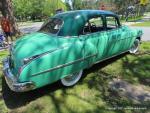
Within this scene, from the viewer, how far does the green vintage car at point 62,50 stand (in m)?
3.86

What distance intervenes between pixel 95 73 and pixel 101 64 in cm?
73

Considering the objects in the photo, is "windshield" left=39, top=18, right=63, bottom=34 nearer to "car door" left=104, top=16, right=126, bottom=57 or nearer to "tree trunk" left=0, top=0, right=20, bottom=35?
"car door" left=104, top=16, right=126, bottom=57

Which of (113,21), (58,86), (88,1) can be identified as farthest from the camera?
(88,1)

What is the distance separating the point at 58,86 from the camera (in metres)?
4.87

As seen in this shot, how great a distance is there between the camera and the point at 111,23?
6.11 m

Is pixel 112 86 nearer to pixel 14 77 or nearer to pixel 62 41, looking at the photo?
pixel 62 41

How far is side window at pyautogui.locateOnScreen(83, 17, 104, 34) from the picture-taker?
199 inches

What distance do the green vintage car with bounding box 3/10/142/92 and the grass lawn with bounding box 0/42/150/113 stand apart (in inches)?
15.3

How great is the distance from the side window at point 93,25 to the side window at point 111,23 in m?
0.28

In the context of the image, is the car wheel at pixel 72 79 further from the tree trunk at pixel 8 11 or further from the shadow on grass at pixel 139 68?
the tree trunk at pixel 8 11

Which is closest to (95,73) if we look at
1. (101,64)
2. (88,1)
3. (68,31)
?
(101,64)

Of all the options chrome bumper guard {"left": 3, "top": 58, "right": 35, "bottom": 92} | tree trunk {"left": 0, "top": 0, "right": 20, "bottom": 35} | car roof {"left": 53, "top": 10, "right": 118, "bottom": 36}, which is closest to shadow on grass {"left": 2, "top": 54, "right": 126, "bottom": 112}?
chrome bumper guard {"left": 3, "top": 58, "right": 35, "bottom": 92}

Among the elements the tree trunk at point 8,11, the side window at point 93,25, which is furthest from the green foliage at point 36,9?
the side window at point 93,25

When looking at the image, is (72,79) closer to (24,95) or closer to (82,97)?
(82,97)
